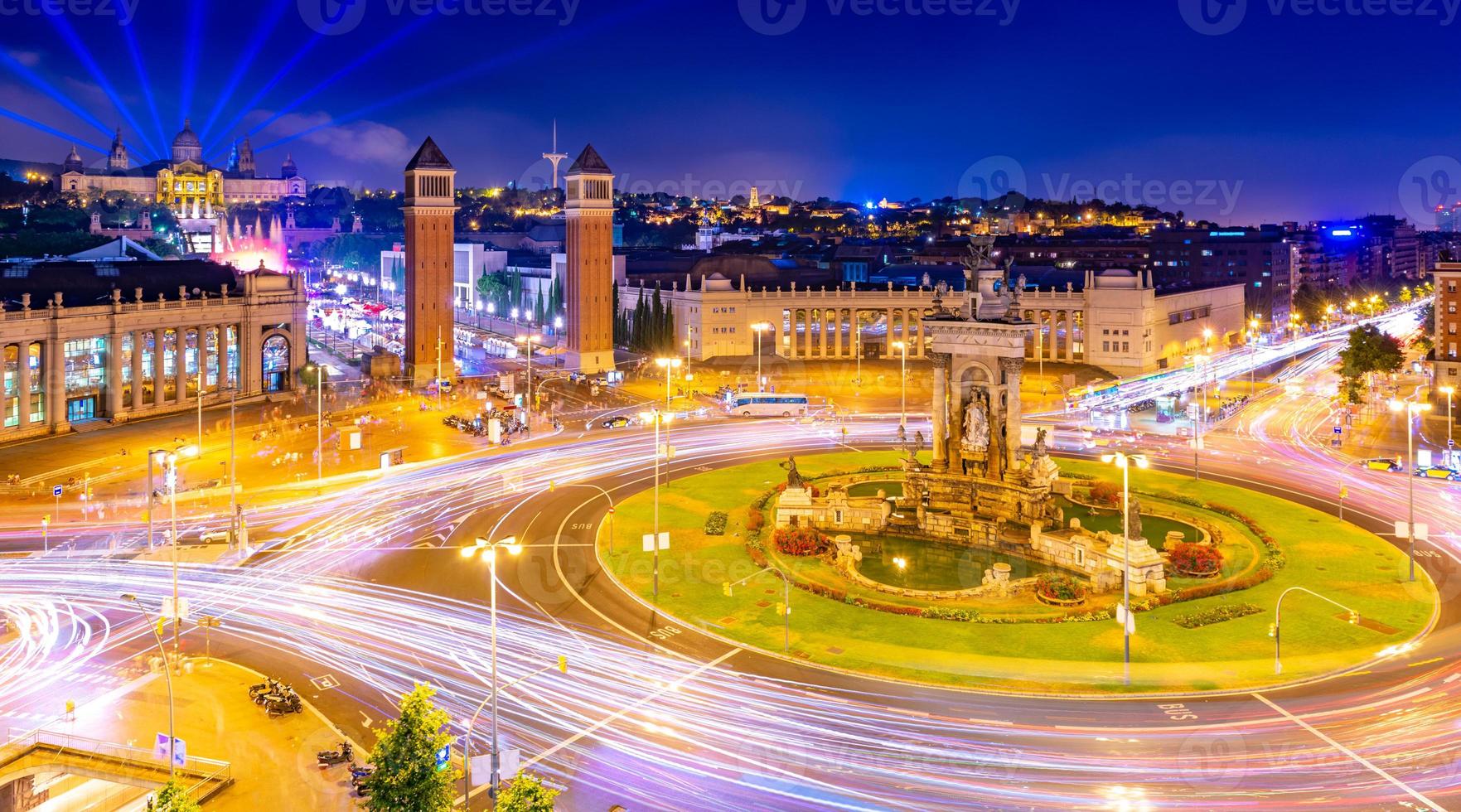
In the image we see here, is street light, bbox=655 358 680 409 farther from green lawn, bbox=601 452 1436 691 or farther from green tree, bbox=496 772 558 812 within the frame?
green tree, bbox=496 772 558 812

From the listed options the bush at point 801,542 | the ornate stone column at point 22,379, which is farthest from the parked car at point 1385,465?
the ornate stone column at point 22,379

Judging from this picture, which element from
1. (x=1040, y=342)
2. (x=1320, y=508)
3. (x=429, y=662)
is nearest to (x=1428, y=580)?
(x=1320, y=508)

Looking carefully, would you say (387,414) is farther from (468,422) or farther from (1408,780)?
(1408,780)

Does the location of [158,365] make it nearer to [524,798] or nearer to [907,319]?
[907,319]

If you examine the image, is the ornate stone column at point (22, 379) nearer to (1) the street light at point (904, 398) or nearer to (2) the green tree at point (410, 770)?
(1) the street light at point (904, 398)

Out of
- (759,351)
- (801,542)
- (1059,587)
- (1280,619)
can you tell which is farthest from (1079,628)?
(759,351)
